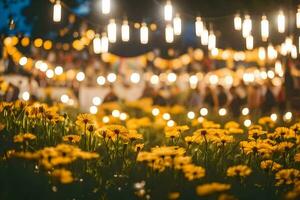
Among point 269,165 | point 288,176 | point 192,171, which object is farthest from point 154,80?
point 192,171

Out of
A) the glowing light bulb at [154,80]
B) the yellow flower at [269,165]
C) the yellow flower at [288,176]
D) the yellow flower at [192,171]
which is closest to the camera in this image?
Answer: the yellow flower at [192,171]

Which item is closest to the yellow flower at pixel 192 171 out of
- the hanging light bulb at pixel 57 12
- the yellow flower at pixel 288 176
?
the yellow flower at pixel 288 176

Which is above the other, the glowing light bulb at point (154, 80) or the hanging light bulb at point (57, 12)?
the hanging light bulb at point (57, 12)

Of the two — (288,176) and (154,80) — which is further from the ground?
(154,80)

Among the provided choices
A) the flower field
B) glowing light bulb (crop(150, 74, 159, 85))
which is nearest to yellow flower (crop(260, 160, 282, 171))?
the flower field

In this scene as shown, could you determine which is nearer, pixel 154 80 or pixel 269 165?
pixel 269 165

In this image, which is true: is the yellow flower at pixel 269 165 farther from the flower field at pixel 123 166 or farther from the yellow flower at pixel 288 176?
the yellow flower at pixel 288 176

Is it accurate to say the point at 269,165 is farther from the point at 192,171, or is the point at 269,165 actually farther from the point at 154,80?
the point at 154,80

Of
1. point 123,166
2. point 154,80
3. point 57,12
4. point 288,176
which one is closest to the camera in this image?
point 288,176

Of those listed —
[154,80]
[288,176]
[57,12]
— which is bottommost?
[288,176]

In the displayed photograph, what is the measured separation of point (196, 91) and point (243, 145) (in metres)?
11.4

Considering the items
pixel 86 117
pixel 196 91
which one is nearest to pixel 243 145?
pixel 86 117

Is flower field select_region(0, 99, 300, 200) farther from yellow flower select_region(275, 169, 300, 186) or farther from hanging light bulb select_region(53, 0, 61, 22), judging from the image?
hanging light bulb select_region(53, 0, 61, 22)

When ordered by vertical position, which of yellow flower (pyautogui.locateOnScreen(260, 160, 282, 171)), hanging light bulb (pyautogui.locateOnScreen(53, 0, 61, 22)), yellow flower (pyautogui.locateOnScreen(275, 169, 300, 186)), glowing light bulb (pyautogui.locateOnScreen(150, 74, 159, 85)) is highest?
hanging light bulb (pyautogui.locateOnScreen(53, 0, 61, 22))
